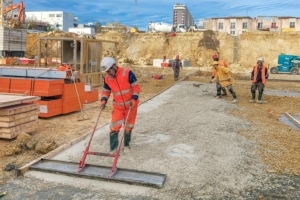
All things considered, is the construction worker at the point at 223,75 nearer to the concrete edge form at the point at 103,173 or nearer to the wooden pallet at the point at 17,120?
the wooden pallet at the point at 17,120

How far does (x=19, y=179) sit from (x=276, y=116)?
25.6 ft

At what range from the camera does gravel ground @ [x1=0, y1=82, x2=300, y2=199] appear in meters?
4.56

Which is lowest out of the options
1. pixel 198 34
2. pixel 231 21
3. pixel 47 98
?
pixel 47 98

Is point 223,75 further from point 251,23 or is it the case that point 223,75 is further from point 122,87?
point 251,23

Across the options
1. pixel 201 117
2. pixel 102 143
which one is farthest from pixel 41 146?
A: pixel 201 117

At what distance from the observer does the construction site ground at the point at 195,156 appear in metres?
4.62

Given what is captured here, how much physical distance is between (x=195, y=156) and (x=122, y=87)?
1699 mm

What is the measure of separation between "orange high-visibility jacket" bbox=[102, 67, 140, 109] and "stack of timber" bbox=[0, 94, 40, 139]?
2.25 meters

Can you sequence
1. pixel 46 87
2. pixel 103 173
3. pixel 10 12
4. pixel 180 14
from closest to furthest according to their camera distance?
pixel 103 173
pixel 46 87
pixel 10 12
pixel 180 14

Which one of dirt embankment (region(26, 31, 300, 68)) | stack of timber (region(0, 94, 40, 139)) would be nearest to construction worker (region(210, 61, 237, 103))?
stack of timber (region(0, 94, 40, 139))

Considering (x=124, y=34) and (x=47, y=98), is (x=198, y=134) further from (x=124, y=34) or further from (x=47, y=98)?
(x=124, y=34)

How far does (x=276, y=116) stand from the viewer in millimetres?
10438

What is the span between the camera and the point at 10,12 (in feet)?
133

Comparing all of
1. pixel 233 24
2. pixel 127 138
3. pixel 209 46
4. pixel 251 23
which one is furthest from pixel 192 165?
pixel 251 23
